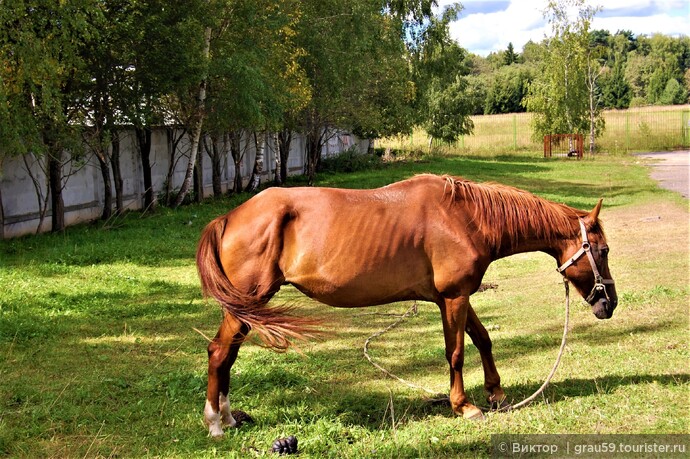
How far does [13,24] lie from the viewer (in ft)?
36.4

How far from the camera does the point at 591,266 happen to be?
5188 mm

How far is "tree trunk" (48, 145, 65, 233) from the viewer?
13.9m

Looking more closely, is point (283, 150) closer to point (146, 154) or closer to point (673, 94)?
point (146, 154)

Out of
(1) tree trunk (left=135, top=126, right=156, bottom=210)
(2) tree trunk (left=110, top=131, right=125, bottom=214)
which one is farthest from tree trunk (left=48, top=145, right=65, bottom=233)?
(1) tree trunk (left=135, top=126, right=156, bottom=210)

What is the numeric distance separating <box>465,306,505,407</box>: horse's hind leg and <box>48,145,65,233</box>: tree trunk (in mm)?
10834

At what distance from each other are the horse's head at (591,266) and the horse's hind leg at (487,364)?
766 mm

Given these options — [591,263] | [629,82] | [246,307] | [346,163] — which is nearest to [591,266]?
[591,263]

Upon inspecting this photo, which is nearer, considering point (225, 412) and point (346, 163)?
point (225, 412)

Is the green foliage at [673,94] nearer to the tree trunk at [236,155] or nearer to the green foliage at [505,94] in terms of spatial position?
the green foliage at [505,94]

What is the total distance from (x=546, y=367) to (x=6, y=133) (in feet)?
30.1

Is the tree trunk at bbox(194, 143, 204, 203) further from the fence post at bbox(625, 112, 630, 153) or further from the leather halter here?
the fence post at bbox(625, 112, 630, 153)

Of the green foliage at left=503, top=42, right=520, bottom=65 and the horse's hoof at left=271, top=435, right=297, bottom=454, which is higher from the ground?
the green foliage at left=503, top=42, right=520, bottom=65

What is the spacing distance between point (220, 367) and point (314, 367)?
1.71 meters

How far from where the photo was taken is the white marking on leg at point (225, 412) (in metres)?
4.93
